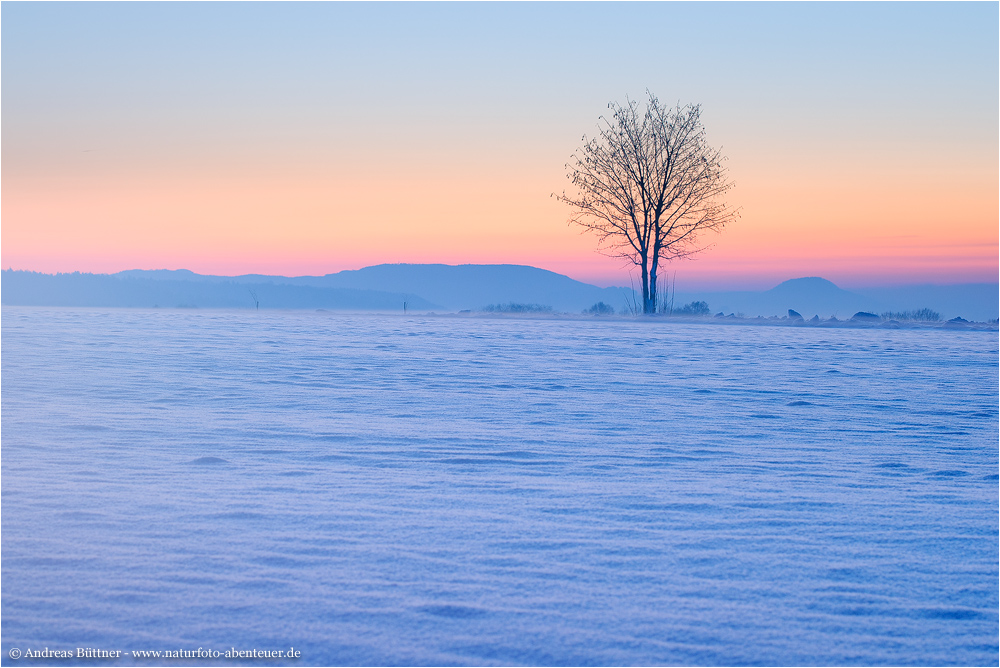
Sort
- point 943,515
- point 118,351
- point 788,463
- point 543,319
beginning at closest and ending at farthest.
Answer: point 943,515 < point 788,463 < point 118,351 < point 543,319

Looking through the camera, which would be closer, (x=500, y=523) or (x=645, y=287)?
(x=500, y=523)

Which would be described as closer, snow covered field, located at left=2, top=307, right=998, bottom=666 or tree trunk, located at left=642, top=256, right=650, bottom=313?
snow covered field, located at left=2, top=307, right=998, bottom=666

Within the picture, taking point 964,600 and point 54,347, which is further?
Answer: point 54,347

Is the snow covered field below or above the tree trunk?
below

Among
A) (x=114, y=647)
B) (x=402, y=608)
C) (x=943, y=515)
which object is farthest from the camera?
(x=943, y=515)

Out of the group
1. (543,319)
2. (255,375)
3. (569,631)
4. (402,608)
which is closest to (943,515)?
(569,631)

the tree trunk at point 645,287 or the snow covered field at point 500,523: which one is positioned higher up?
the tree trunk at point 645,287

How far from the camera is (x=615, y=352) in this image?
13562 millimetres

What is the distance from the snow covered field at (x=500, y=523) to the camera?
102 inches

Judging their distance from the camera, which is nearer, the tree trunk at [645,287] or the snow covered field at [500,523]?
the snow covered field at [500,523]

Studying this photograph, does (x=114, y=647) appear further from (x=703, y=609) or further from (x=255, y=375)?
(x=255, y=375)

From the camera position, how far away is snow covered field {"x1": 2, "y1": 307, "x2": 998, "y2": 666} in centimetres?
260

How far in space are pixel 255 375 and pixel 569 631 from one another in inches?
303

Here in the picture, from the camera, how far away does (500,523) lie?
3.73 meters
